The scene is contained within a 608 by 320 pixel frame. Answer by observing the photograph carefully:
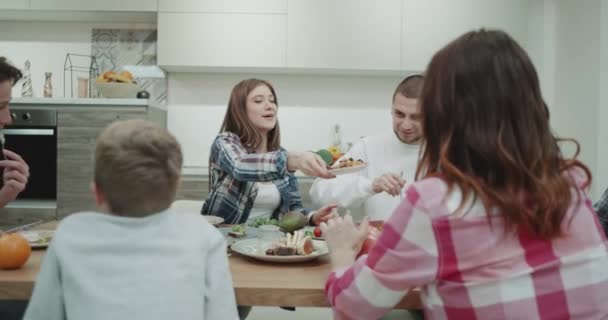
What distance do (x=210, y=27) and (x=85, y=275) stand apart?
2.65 meters

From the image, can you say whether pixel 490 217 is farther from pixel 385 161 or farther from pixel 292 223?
pixel 385 161

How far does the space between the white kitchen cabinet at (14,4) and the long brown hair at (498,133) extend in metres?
3.27

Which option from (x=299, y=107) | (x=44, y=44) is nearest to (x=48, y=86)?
(x=44, y=44)

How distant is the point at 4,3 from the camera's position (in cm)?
332

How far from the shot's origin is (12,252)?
3.39 ft

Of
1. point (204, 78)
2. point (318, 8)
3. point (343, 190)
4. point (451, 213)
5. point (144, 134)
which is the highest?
point (318, 8)

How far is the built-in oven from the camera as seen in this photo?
3062mm

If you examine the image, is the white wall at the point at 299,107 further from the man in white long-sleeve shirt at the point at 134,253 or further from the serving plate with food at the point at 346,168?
the man in white long-sleeve shirt at the point at 134,253

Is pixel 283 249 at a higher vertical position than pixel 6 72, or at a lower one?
lower

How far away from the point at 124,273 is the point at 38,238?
0.63m

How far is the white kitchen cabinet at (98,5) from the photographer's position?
3270mm

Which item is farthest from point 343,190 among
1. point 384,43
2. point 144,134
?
point 384,43

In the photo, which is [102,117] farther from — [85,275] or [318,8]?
[85,275]

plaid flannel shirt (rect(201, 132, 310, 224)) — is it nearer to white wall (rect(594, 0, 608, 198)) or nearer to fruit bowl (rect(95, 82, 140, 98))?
fruit bowl (rect(95, 82, 140, 98))
